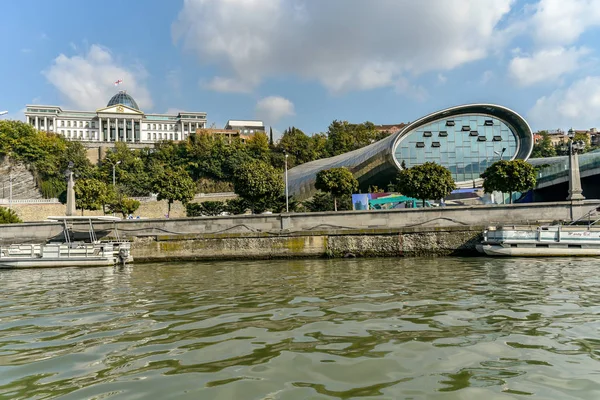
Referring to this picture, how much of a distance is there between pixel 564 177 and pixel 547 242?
24511 mm

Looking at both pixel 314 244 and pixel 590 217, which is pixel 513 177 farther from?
pixel 314 244

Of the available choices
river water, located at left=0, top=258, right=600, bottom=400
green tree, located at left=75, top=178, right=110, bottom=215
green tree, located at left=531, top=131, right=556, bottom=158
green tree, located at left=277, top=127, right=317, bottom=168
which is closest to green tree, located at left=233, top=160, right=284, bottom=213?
green tree, located at left=75, top=178, right=110, bottom=215

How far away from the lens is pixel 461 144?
4669 cm

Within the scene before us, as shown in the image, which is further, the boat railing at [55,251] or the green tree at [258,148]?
the green tree at [258,148]

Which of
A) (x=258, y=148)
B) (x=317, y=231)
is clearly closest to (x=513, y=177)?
(x=317, y=231)

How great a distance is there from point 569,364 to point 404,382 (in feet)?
5.95

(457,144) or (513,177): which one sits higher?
(457,144)

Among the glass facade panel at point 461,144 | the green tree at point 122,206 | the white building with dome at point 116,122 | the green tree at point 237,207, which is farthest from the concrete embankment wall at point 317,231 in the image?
the white building with dome at point 116,122

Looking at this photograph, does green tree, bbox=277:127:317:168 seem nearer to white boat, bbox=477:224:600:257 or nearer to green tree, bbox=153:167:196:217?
green tree, bbox=153:167:196:217

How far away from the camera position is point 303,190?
155 ft

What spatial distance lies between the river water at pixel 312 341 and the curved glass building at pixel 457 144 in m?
36.5

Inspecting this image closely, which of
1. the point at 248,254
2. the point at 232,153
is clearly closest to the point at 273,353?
the point at 248,254

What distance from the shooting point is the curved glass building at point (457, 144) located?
45.9 metres

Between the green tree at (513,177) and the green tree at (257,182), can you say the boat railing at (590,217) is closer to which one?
the green tree at (513,177)
